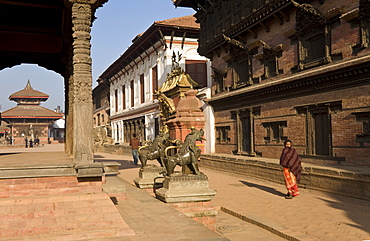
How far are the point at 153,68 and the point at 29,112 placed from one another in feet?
147

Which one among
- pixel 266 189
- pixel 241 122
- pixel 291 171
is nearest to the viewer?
pixel 291 171

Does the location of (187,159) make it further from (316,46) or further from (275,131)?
(275,131)

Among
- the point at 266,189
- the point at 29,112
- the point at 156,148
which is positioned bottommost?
the point at 266,189

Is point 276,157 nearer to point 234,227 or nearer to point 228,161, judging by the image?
point 228,161

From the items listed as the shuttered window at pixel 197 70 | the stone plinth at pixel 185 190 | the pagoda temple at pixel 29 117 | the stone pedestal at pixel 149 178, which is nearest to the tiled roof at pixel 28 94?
the pagoda temple at pixel 29 117

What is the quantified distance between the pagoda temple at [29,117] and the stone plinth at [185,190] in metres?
60.4

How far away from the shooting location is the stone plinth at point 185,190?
28.8ft

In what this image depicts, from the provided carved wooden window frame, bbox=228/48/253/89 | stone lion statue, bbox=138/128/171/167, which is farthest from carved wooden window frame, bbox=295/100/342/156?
stone lion statue, bbox=138/128/171/167

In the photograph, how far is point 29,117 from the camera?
68.1 m

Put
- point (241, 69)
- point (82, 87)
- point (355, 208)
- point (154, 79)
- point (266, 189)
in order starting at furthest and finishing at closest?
point (154, 79) → point (241, 69) → point (266, 189) → point (355, 208) → point (82, 87)

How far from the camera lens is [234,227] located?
8180 millimetres

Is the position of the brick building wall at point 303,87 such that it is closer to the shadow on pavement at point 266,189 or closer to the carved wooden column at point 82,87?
the shadow on pavement at point 266,189

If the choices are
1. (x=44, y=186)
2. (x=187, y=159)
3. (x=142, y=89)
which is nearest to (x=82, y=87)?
(x=44, y=186)

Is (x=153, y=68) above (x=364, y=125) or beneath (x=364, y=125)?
above
